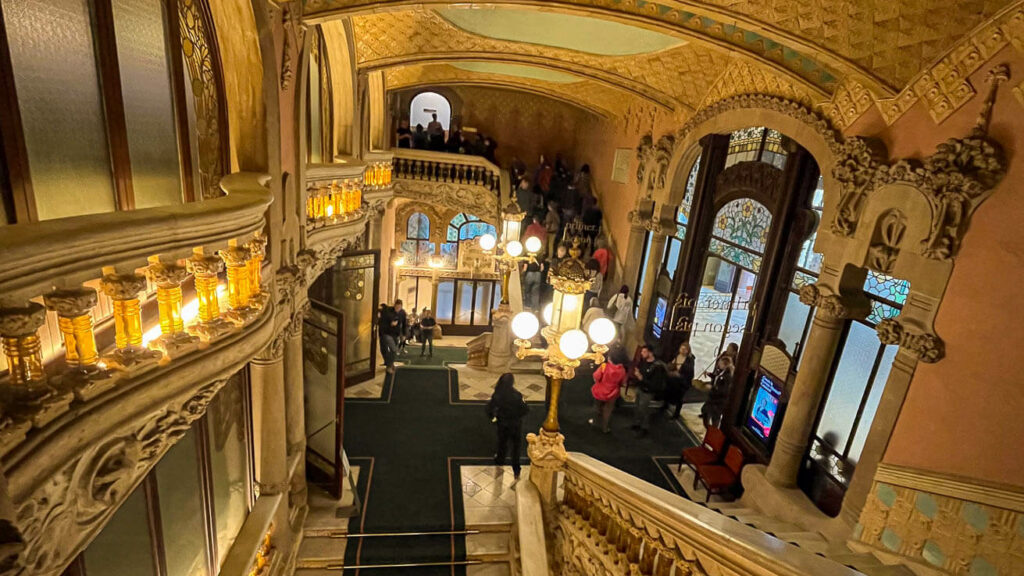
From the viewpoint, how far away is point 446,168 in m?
13.5

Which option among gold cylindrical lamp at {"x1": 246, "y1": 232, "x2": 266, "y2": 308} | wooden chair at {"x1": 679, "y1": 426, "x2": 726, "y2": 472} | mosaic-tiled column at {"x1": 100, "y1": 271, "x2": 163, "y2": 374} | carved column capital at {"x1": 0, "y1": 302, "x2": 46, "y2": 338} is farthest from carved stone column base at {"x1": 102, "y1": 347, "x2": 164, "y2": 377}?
wooden chair at {"x1": 679, "y1": 426, "x2": 726, "y2": 472}

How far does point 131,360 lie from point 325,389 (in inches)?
171

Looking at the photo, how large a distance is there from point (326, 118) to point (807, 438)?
307 inches

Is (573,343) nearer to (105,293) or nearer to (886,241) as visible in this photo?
(105,293)

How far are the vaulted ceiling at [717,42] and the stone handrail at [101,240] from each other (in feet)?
9.93

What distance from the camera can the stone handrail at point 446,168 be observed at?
13.2 meters

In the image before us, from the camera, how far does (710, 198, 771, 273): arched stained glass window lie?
831 cm

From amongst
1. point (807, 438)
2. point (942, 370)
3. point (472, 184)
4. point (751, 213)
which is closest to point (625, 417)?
point (807, 438)

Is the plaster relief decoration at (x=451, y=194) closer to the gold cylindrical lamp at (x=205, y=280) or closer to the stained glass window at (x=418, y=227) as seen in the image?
the stained glass window at (x=418, y=227)

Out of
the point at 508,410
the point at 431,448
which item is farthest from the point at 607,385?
the point at 431,448

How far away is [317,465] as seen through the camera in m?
6.47

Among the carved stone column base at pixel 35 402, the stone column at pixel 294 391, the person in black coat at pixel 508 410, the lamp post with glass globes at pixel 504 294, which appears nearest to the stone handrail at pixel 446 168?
the lamp post with glass globes at pixel 504 294

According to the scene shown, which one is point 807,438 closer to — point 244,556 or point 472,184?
point 244,556

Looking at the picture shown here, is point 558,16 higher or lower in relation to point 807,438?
higher
